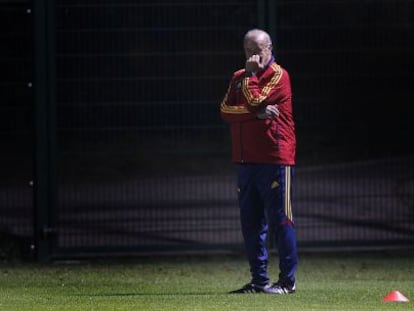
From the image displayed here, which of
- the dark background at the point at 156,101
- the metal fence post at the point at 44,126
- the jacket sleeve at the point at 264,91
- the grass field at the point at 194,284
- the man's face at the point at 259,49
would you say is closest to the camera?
the grass field at the point at 194,284

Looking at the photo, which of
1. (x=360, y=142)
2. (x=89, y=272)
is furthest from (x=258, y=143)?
(x=360, y=142)

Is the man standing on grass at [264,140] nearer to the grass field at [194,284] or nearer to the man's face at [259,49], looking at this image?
the man's face at [259,49]

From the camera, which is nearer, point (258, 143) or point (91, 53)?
point (258, 143)

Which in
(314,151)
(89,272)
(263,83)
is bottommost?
(89,272)

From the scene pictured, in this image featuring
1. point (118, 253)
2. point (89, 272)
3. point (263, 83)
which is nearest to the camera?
point (263, 83)

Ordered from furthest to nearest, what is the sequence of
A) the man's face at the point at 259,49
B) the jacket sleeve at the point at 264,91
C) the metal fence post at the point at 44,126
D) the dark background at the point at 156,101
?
the dark background at the point at 156,101 → the metal fence post at the point at 44,126 → the man's face at the point at 259,49 → the jacket sleeve at the point at 264,91

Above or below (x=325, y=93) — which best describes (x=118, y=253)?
below

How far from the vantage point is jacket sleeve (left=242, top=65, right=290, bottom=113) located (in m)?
9.01

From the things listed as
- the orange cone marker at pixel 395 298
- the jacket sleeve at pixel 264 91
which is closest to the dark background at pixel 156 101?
the jacket sleeve at pixel 264 91

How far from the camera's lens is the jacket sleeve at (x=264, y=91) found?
9.01 meters

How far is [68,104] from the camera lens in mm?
12242

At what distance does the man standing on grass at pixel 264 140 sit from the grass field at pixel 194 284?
1.78 ft

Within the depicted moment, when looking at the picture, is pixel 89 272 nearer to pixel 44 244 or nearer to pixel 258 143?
pixel 44 244

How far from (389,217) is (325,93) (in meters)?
1.38
